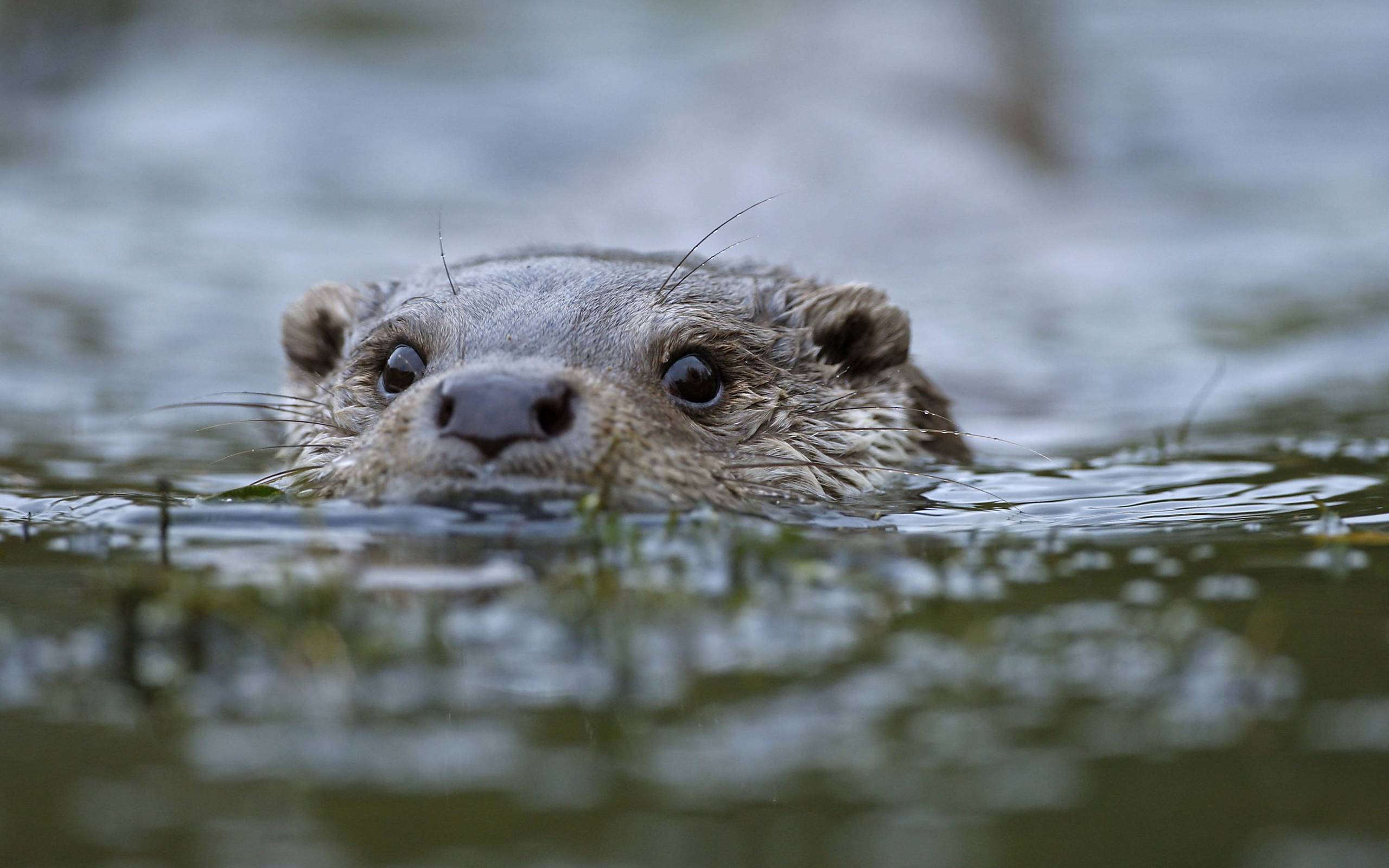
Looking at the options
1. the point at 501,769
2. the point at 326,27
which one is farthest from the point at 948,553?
the point at 326,27

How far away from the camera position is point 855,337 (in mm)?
5262

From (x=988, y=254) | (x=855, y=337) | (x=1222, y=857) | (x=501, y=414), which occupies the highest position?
(x=988, y=254)

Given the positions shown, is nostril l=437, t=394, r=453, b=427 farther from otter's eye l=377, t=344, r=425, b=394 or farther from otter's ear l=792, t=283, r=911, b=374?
otter's ear l=792, t=283, r=911, b=374

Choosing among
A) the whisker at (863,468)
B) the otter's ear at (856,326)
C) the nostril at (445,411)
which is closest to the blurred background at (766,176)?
the otter's ear at (856,326)

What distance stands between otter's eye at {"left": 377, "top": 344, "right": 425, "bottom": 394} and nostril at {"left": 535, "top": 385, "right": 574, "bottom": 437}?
831 millimetres

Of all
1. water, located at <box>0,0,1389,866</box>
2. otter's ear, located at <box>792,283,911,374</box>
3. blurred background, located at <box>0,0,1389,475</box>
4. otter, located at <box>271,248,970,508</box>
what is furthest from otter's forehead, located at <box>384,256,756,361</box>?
blurred background, located at <box>0,0,1389,475</box>

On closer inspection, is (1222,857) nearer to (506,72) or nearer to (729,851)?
(729,851)

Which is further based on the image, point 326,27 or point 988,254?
point 326,27

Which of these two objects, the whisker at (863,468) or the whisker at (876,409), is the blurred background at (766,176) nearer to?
the whisker at (876,409)

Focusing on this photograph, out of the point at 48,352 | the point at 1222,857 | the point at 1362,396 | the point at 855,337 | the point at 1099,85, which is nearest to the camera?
the point at 1222,857

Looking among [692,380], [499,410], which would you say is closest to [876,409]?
[692,380]

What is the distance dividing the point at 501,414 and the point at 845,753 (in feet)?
4.25

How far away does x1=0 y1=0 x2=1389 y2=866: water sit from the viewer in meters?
2.41

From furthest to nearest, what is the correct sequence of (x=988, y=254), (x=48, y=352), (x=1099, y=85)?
(x=1099, y=85) < (x=988, y=254) < (x=48, y=352)
